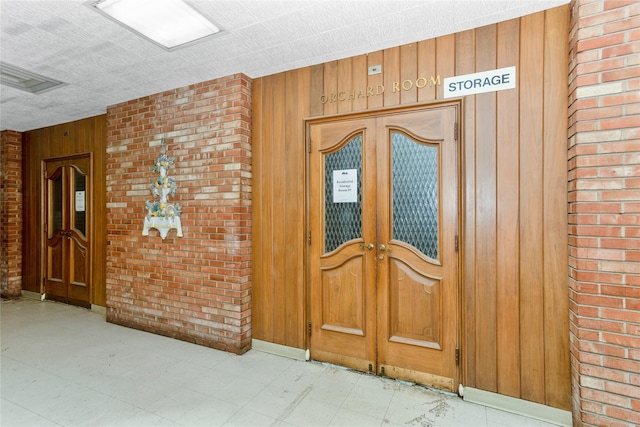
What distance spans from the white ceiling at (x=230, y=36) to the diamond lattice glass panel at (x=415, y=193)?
846 millimetres

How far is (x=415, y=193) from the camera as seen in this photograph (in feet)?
8.05

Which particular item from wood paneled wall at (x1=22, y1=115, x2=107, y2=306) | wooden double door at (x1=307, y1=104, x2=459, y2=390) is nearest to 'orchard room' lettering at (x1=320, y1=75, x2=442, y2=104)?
wooden double door at (x1=307, y1=104, x2=459, y2=390)

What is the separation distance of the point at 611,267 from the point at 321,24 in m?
2.44

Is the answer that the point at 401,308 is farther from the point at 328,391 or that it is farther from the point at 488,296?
the point at 328,391

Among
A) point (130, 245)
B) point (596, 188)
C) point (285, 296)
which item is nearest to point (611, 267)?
point (596, 188)

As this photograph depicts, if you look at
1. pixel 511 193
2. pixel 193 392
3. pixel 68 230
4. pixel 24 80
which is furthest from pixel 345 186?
pixel 68 230

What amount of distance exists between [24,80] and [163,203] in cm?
197

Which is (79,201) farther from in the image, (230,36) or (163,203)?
(230,36)

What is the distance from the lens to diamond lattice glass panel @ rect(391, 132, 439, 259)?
7.87 feet

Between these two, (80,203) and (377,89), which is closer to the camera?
(377,89)

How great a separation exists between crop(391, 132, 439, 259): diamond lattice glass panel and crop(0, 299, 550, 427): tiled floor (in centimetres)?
113

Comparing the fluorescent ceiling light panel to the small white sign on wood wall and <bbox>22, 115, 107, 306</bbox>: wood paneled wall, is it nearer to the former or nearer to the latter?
the small white sign on wood wall

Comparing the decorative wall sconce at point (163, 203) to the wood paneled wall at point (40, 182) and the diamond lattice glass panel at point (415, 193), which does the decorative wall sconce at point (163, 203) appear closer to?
the wood paneled wall at point (40, 182)

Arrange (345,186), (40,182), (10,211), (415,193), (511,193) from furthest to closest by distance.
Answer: (10,211), (40,182), (345,186), (415,193), (511,193)
